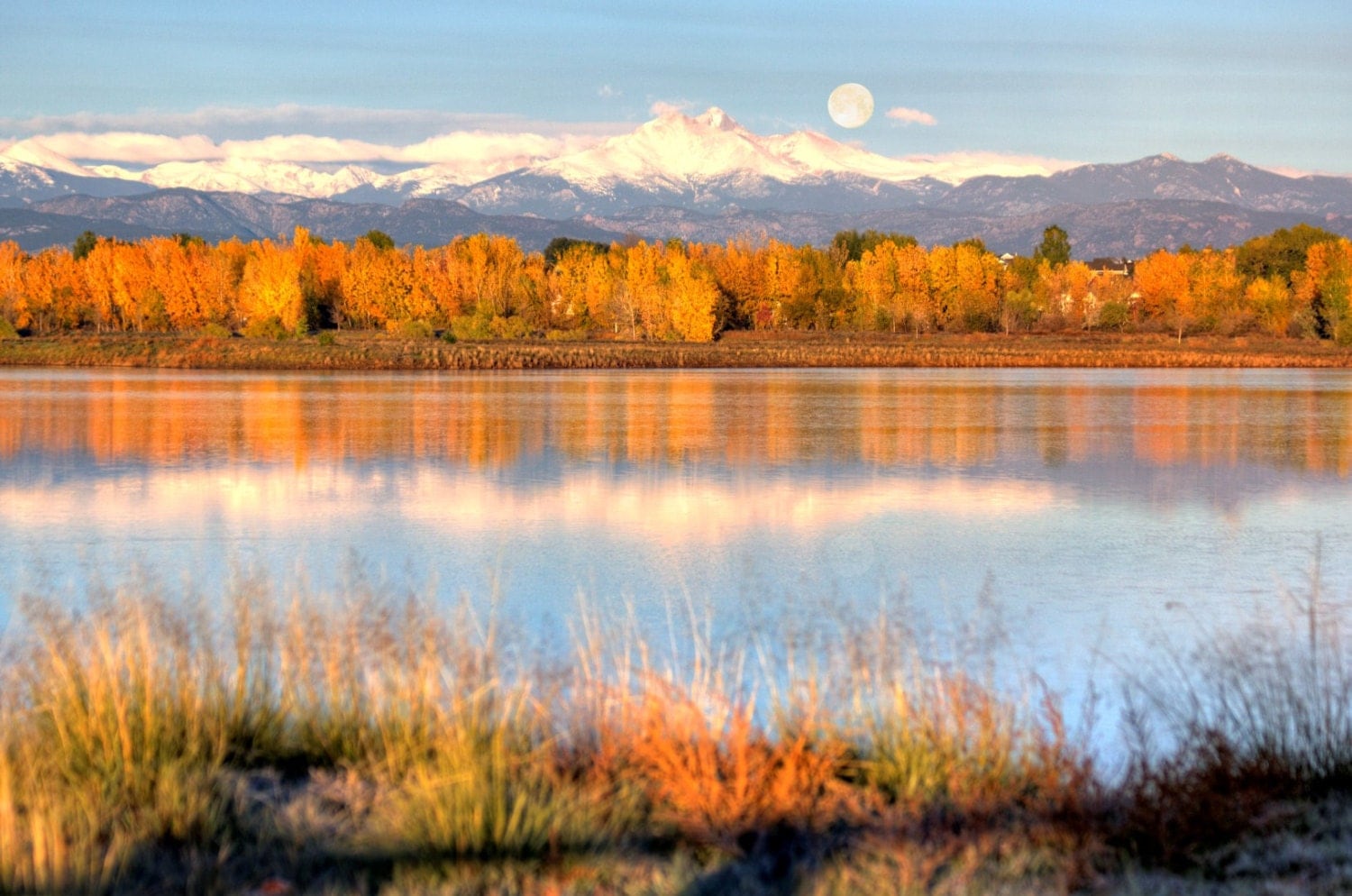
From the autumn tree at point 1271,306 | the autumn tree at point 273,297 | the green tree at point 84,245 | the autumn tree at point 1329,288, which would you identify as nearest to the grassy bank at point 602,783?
the autumn tree at point 273,297

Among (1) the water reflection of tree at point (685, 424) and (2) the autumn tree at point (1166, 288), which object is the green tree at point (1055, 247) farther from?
(1) the water reflection of tree at point (685, 424)

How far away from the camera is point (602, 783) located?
5598 mm

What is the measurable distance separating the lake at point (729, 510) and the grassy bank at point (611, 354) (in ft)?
116

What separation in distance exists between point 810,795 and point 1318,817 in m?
2.06

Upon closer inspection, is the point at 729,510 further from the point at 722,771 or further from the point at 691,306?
the point at 691,306

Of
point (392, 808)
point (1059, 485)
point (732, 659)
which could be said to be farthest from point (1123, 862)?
point (1059, 485)

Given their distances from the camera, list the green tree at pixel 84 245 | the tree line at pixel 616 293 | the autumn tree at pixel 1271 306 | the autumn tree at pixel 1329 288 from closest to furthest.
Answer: the autumn tree at pixel 1329 288 < the autumn tree at pixel 1271 306 < the tree line at pixel 616 293 < the green tree at pixel 84 245

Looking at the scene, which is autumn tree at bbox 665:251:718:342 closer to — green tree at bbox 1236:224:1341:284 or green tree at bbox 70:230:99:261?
green tree at bbox 1236:224:1341:284

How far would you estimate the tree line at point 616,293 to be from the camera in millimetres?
97000

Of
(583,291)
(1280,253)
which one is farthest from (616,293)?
(1280,253)

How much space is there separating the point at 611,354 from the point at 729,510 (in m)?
57.6

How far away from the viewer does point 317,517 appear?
1488 cm

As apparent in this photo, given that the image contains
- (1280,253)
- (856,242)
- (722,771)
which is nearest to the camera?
(722,771)

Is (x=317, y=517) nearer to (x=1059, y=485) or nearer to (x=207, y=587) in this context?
(x=207, y=587)
